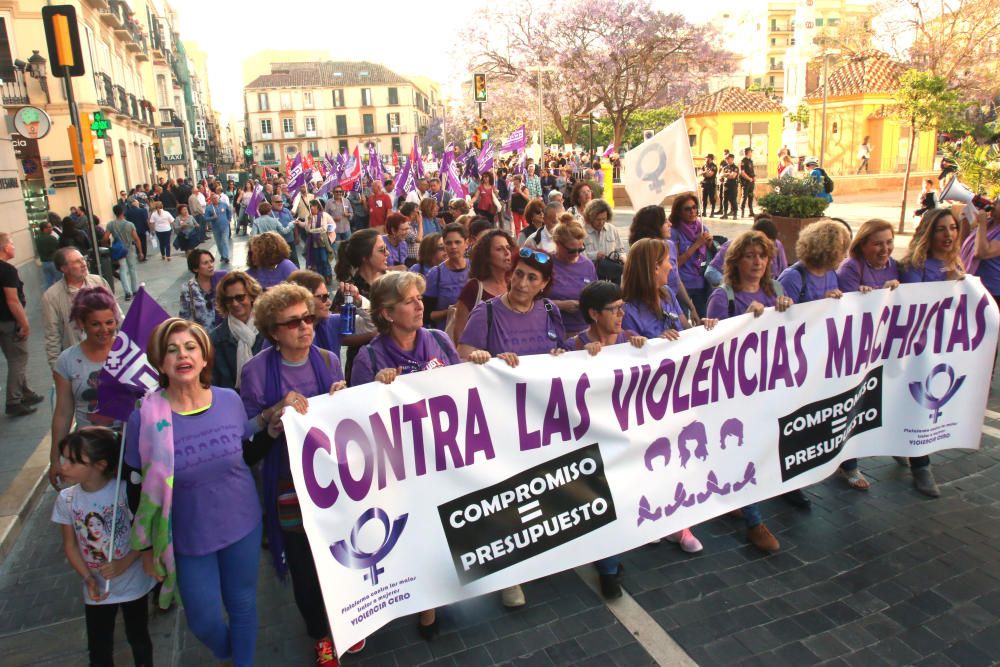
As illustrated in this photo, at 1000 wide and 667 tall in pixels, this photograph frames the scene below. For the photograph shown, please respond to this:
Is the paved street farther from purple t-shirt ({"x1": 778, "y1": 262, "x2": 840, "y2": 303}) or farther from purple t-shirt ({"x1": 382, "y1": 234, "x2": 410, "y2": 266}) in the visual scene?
purple t-shirt ({"x1": 382, "y1": 234, "x2": 410, "y2": 266})

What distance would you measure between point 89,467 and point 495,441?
1743 mm

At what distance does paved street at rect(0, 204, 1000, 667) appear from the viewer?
11.3ft

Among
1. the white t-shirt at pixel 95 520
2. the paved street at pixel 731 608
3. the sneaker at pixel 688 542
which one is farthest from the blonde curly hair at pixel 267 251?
the sneaker at pixel 688 542

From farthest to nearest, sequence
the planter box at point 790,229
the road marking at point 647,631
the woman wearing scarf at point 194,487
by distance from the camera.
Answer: the planter box at point 790,229, the road marking at point 647,631, the woman wearing scarf at point 194,487

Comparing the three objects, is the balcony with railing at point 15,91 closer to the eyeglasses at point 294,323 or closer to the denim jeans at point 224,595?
the eyeglasses at point 294,323

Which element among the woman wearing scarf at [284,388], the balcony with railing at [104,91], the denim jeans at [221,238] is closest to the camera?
the woman wearing scarf at [284,388]

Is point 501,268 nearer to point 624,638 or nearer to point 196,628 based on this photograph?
point 624,638

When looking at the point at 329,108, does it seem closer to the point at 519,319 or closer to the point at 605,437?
the point at 519,319

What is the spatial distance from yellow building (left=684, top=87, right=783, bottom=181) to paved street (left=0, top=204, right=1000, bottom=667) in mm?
30926

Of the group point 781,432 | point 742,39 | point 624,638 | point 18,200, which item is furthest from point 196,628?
point 742,39

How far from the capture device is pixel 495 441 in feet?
11.9

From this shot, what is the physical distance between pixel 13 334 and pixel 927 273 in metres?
7.95

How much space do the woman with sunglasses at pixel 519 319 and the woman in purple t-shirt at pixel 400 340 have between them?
0.49m

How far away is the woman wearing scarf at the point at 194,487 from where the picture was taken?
9.29 feet
